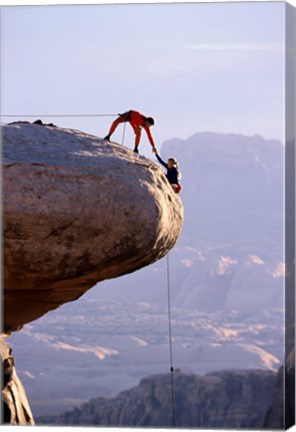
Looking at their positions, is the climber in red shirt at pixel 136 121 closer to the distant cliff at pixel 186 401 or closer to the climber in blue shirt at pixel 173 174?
the climber in blue shirt at pixel 173 174

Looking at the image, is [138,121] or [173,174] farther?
[173,174]

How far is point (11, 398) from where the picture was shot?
10242 mm

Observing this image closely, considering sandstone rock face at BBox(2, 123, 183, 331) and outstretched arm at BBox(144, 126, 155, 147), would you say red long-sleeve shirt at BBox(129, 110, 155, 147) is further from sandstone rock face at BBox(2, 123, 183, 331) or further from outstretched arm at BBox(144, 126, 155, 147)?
sandstone rock face at BBox(2, 123, 183, 331)

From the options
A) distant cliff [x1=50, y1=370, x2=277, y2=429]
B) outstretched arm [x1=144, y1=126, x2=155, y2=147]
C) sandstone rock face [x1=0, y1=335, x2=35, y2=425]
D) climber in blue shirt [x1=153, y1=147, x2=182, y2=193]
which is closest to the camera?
outstretched arm [x1=144, y1=126, x2=155, y2=147]

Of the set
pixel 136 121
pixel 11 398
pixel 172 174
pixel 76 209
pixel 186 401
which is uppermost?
pixel 136 121

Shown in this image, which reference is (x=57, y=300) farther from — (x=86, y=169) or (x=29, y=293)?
(x=86, y=169)

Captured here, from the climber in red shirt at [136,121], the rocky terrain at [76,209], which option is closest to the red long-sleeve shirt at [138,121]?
the climber in red shirt at [136,121]

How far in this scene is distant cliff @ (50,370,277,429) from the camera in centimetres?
1998

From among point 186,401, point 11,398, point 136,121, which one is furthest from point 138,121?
point 186,401

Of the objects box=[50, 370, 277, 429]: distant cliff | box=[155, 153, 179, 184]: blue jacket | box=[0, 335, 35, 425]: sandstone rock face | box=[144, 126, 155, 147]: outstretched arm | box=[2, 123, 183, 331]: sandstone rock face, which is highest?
box=[144, 126, 155, 147]: outstretched arm

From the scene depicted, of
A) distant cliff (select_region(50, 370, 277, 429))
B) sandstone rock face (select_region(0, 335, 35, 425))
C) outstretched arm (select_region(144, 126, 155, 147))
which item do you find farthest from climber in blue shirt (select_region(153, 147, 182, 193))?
distant cliff (select_region(50, 370, 277, 429))

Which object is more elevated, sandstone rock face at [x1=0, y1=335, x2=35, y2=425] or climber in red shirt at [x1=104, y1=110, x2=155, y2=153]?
climber in red shirt at [x1=104, y1=110, x2=155, y2=153]

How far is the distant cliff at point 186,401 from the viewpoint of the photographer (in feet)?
65.6

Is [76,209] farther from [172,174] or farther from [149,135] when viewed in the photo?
[172,174]
